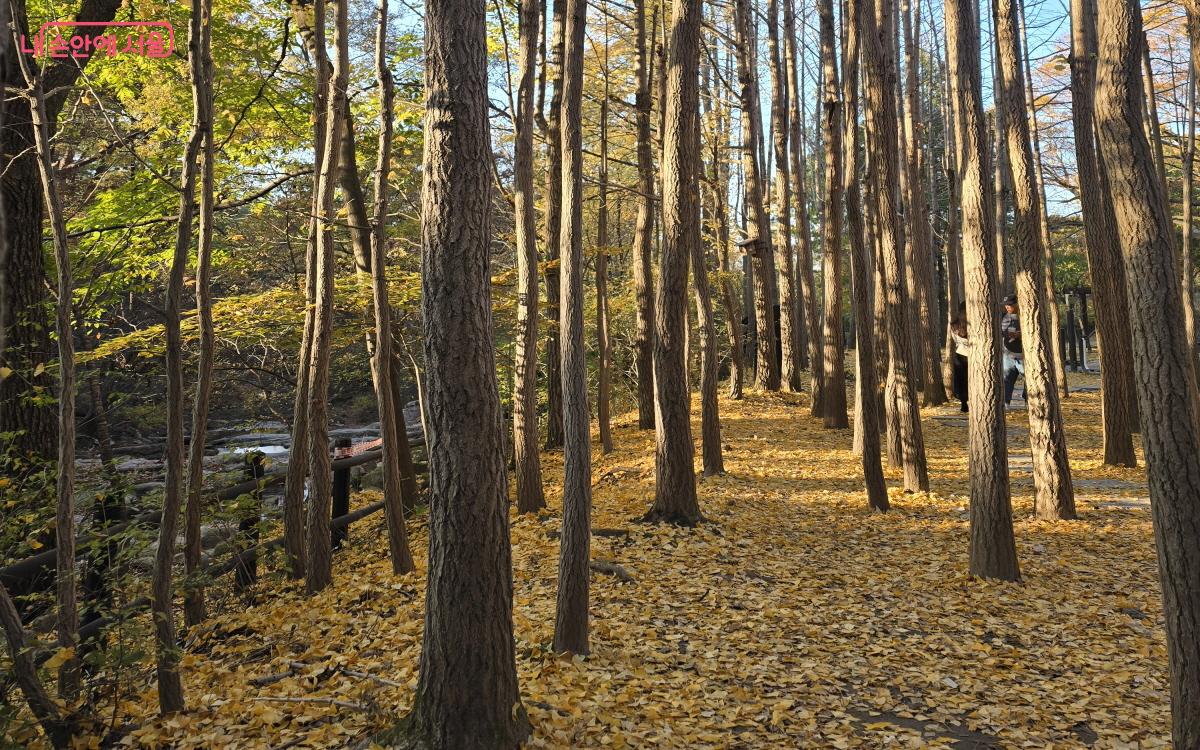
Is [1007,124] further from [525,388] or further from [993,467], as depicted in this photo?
[525,388]

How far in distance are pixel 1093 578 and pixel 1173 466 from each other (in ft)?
13.4

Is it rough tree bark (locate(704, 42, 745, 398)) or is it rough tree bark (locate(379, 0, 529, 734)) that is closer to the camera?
rough tree bark (locate(379, 0, 529, 734))

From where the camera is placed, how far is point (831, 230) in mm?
11500

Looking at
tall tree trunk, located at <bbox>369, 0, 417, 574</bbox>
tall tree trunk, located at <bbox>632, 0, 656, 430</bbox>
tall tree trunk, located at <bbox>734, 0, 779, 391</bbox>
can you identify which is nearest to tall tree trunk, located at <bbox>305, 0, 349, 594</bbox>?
tall tree trunk, located at <bbox>369, 0, 417, 574</bbox>

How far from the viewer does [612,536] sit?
784cm

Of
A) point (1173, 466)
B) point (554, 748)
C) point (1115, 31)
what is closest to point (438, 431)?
point (554, 748)

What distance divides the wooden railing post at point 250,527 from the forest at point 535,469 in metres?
0.05

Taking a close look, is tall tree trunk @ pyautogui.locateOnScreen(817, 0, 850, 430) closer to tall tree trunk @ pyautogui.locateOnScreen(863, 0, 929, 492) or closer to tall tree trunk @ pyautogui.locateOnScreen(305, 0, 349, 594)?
tall tree trunk @ pyautogui.locateOnScreen(863, 0, 929, 492)

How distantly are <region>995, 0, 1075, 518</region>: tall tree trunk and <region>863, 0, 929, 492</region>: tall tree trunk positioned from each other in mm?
1363

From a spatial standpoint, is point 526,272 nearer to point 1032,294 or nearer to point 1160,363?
point 1032,294

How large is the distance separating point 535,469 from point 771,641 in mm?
4071

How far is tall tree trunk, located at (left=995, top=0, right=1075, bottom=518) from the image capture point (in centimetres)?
774

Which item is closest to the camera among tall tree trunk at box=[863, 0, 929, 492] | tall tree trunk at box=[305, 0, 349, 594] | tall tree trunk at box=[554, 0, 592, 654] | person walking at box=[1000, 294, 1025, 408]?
tall tree trunk at box=[554, 0, 592, 654]

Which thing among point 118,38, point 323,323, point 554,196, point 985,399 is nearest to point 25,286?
point 323,323
